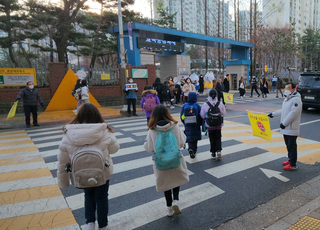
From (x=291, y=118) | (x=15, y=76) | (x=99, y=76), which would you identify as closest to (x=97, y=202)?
(x=291, y=118)

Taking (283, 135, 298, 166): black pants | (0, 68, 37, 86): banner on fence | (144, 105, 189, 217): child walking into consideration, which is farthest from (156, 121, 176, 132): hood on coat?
(0, 68, 37, 86): banner on fence

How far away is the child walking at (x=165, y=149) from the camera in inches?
126

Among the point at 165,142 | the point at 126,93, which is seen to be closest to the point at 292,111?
the point at 165,142

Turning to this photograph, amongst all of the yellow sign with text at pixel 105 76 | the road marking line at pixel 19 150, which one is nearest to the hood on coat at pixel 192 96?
the road marking line at pixel 19 150

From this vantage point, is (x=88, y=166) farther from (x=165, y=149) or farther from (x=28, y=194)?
(x=28, y=194)

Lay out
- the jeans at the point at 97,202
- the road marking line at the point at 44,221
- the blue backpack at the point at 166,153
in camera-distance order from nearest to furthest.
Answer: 1. the jeans at the point at 97,202
2. the blue backpack at the point at 166,153
3. the road marking line at the point at 44,221

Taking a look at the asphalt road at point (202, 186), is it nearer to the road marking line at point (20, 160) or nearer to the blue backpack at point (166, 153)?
the road marking line at point (20, 160)

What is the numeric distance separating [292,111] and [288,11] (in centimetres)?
10888

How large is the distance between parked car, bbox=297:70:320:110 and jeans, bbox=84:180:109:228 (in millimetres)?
12317

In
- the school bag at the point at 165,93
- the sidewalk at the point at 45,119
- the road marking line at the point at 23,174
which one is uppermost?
the school bag at the point at 165,93

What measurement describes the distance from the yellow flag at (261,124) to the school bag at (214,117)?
1.08m

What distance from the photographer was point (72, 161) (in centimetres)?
278

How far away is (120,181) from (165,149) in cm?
202

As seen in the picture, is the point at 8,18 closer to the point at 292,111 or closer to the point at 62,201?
the point at 62,201
